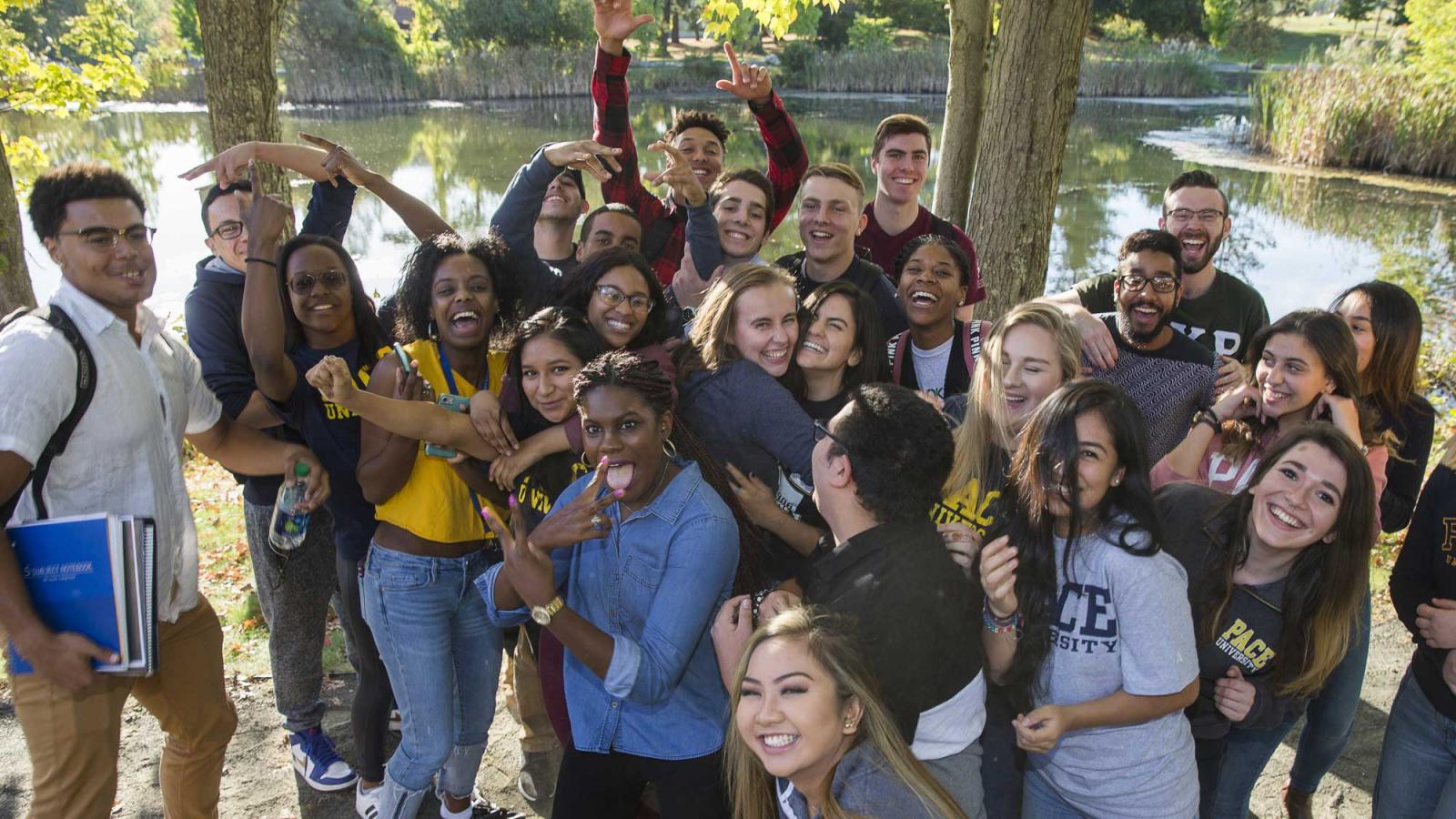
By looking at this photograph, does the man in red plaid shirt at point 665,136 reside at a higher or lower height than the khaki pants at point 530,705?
higher

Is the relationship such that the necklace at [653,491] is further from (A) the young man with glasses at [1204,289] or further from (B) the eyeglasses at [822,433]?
(A) the young man with glasses at [1204,289]

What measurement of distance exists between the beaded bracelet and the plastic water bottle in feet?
7.01

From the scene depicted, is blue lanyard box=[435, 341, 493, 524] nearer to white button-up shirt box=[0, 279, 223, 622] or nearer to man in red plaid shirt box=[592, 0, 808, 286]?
white button-up shirt box=[0, 279, 223, 622]

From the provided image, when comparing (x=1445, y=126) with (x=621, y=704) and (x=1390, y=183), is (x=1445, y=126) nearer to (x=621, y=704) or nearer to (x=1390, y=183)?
(x=1390, y=183)

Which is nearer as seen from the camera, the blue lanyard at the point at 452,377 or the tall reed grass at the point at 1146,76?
the blue lanyard at the point at 452,377

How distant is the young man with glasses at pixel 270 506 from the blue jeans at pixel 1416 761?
11.7 feet

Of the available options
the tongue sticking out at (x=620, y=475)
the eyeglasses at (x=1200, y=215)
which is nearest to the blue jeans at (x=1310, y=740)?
the eyeglasses at (x=1200, y=215)

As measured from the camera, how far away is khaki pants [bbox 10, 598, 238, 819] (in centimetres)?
245

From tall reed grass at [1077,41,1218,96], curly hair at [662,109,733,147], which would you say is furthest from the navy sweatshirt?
tall reed grass at [1077,41,1218,96]

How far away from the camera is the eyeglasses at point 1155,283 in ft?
11.6

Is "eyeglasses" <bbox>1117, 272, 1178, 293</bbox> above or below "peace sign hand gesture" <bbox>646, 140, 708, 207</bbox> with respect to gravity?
below

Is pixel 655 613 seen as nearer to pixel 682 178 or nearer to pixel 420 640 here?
pixel 420 640

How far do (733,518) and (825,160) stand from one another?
17510 mm

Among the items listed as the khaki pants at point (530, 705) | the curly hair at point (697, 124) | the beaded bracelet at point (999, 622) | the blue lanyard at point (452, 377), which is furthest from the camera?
the curly hair at point (697, 124)
